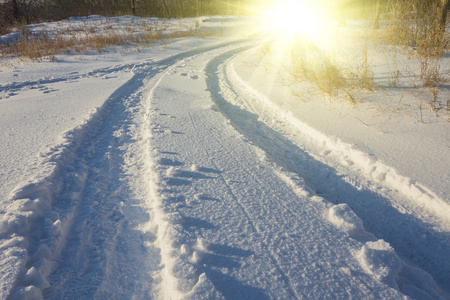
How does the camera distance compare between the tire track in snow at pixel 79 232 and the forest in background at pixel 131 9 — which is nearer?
the tire track in snow at pixel 79 232

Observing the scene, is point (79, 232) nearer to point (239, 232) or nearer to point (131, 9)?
point (239, 232)

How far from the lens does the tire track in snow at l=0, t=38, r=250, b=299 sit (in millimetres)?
1232

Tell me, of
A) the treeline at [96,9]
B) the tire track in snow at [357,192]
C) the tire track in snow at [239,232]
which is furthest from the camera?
the treeline at [96,9]

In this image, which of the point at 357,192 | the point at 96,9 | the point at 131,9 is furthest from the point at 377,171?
the point at 96,9

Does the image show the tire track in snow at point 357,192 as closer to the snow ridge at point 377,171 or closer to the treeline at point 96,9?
the snow ridge at point 377,171

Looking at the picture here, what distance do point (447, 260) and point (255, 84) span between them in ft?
12.2

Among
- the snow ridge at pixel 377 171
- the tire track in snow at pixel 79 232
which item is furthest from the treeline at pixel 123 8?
the tire track in snow at pixel 79 232

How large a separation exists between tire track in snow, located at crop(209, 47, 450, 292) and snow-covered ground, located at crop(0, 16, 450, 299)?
0.01m

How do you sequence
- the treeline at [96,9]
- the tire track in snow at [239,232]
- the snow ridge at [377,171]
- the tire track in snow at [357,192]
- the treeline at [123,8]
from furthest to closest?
the treeline at [96,9], the treeline at [123,8], the snow ridge at [377,171], the tire track in snow at [357,192], the tire track in snow at [239,232]

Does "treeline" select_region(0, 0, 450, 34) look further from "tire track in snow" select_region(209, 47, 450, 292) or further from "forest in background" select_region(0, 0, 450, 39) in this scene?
"tire track in snow" select_region(209, 47, 450, 292)

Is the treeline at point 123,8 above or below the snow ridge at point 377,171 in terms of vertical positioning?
above

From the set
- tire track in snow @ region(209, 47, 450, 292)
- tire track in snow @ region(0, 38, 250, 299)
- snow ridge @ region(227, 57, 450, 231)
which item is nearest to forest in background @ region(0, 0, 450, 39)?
tire track in snow @ region(209, 47, 450, 292)

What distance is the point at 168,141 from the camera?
8.47 ft

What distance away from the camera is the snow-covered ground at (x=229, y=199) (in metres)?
1.22
